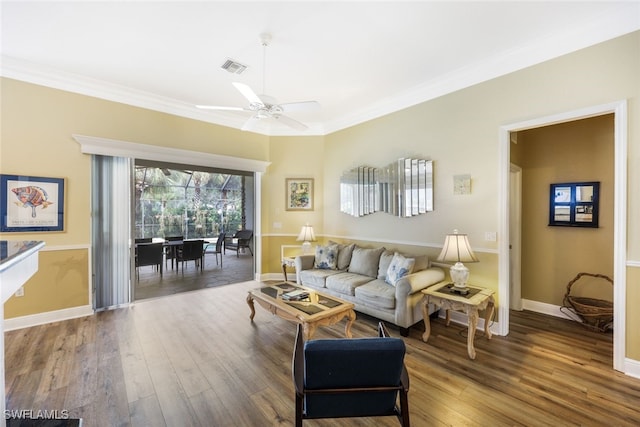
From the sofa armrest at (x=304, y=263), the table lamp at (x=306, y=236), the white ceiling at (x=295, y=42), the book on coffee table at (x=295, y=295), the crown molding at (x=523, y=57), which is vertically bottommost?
the book on coffee table at (x=295, y=295)

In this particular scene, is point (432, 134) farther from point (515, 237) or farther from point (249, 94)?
point (249, 94)

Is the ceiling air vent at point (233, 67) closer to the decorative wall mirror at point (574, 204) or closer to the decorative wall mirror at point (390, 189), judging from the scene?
the decorative wall mirror at point (390, 189)

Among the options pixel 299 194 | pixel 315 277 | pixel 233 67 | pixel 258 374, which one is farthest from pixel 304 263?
pixel 233 67

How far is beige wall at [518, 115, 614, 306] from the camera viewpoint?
3377 mm

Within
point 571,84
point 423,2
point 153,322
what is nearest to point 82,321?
point 153,322

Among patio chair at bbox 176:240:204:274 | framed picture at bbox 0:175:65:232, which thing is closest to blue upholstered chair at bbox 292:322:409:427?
framed picture at bbox 0:175:65:232

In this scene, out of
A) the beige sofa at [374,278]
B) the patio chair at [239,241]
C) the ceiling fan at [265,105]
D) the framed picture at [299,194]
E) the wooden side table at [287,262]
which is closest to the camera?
the ceiling fan at [265,105]

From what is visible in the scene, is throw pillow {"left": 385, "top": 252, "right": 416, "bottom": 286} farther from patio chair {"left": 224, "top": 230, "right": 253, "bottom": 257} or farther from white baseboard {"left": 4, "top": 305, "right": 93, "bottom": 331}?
patio chair {"left": 224, "top": 230, "right": 253, "bottom": 257}

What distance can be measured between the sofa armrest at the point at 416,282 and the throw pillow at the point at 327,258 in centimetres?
153

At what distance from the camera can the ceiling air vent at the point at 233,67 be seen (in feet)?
10.7

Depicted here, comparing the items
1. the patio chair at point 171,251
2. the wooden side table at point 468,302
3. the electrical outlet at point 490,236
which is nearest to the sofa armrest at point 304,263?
the wooden side table at point 468,302

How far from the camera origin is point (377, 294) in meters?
3.29

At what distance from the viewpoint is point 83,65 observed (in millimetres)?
3348

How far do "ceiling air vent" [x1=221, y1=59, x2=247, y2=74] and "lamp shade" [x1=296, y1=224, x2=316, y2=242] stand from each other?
9.48 feet
